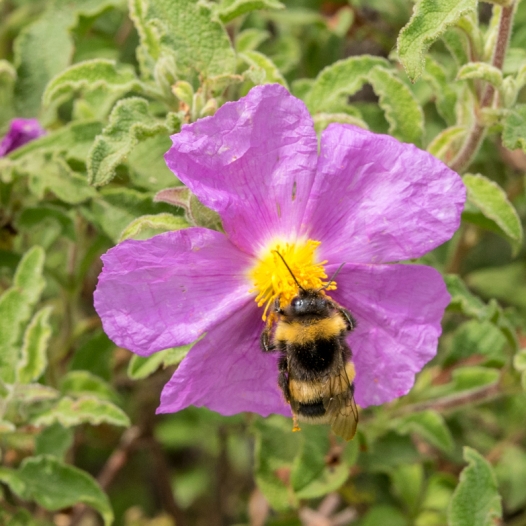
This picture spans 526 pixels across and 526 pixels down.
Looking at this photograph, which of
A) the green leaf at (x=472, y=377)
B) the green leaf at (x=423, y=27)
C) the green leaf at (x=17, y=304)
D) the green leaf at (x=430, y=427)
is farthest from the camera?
the green leaf at (x=472, y=377)

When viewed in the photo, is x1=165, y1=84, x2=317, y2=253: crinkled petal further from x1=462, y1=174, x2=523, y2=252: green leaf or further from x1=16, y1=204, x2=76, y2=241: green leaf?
x1=16, y1=204, x2=76, y2=241: green leaf

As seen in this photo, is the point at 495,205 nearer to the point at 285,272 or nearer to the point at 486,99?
the point at 486,99

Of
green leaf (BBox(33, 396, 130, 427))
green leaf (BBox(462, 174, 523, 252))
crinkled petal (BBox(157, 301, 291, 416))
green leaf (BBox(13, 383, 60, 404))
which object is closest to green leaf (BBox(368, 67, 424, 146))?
green leaf (BBox(462, 174, 523, 252))

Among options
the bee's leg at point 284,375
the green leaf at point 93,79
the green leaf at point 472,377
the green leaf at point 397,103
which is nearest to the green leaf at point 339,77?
the green leaf at point 397,103

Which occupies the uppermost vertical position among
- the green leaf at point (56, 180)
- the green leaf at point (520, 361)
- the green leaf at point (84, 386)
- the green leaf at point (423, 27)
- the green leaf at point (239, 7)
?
the green leaf at point (423, 27)

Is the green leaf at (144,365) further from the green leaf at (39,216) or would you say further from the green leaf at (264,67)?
the green leaf at (264,67)

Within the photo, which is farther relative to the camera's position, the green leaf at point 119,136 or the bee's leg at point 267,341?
the bee's leg at point 267,341

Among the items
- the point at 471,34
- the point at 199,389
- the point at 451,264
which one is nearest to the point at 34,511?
the point at 199,389

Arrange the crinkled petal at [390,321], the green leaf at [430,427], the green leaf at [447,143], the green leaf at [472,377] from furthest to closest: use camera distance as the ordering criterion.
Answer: the green leaf at [472,377] < the green leaf at [430,427] < the green leaf at [447,143] < the crinkled petal at [390,321]
